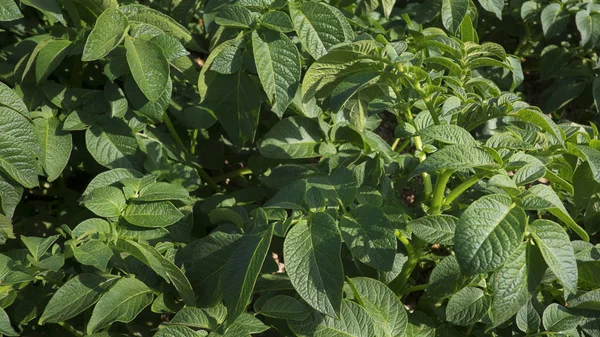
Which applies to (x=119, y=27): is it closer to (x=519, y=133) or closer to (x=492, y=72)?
(x=519, y=133)

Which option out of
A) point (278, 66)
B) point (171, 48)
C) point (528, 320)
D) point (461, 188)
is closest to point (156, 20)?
point (171, 48)

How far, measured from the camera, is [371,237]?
1.25m

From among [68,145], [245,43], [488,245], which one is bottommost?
[68,145]

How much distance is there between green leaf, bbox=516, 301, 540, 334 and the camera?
1.41 m

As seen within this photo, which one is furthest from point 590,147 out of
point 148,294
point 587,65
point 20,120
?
point 587,65

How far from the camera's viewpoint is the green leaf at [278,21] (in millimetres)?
1453

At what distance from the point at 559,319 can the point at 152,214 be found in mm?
848

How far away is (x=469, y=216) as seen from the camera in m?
1.09

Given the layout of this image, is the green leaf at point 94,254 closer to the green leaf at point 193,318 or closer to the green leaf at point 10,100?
the green leaf at point 193,318

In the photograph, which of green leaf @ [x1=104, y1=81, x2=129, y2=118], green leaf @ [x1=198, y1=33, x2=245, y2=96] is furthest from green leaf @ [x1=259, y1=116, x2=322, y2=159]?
green leaf @ [x1=104, y1=81, x2=129, y2=118]

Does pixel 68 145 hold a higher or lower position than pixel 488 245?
lower

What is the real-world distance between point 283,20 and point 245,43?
0.37ft

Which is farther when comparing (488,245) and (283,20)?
(283,20)

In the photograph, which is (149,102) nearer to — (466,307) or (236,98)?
(236,98)
